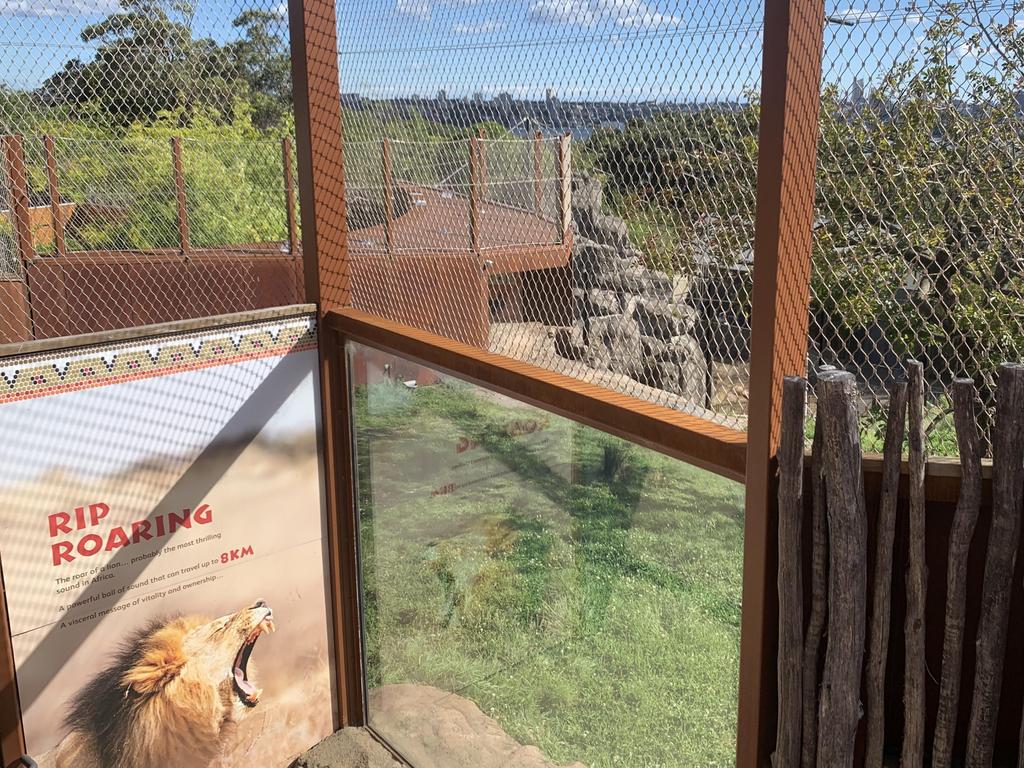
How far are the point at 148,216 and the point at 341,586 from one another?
3.97 m

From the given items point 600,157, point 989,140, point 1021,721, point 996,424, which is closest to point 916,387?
point 996,424

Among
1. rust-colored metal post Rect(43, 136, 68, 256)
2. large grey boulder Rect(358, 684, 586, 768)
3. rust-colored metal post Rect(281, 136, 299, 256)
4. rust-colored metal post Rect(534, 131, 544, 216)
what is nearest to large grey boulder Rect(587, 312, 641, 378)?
rust-colored metal post Rect(534, 131, 544, 216)

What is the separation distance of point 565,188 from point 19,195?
403 cm

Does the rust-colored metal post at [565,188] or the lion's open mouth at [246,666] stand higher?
the rust-colored metal post at [565,188]

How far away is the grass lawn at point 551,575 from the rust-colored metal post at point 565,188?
2.11 ft

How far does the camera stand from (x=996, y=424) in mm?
1752

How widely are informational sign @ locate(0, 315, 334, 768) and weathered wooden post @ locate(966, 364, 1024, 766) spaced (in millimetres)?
2482

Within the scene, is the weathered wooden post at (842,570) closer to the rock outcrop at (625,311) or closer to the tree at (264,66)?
the rock outcrop at (625,311)

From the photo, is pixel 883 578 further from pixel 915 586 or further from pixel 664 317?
pixel 664 317

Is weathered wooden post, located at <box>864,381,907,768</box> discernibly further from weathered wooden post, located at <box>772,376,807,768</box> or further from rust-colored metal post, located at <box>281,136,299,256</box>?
rust-colored metal post, located at <box>281,136,299,256</box>

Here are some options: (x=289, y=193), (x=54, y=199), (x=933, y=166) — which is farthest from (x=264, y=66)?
(x=933, y=166)

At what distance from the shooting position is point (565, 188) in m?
3.14

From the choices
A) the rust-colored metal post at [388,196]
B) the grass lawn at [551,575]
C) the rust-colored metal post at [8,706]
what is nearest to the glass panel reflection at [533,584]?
the grass lawn at [551,575]

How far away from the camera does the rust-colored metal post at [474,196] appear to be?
3629mm
